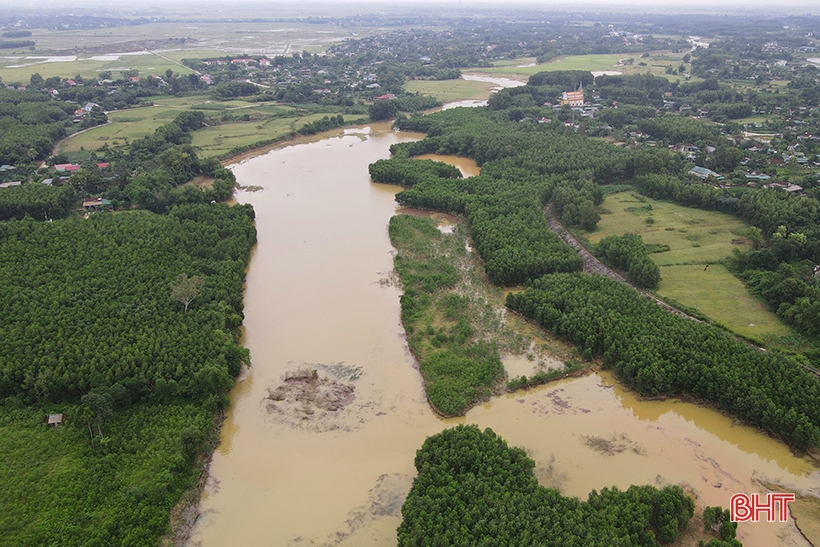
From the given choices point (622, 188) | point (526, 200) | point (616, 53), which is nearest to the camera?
point (526, 200)

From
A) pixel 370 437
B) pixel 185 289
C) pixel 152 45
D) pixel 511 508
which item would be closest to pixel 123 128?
pixel 185 289

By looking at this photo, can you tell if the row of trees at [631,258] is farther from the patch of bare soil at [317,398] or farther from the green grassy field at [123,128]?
the green grassy field at [123,128]

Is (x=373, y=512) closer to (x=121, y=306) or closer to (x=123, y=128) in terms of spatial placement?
(x=121, y=306)

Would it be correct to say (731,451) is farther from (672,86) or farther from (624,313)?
(672,86)

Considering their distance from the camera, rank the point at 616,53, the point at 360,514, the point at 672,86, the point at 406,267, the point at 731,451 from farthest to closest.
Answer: the point at 616,53, the point at 672,86, the point at 406,267, the point at 731,451, the point at 360,514

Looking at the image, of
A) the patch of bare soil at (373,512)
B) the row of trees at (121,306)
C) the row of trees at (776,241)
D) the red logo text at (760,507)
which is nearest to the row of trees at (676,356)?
the red logo text at (760,507)

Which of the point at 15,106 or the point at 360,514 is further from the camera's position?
the point at 15,106

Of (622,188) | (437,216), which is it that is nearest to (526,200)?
(437,216)

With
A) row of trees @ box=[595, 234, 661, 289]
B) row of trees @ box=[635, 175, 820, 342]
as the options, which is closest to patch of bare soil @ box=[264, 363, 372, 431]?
row of trees @ box=[595, 234, 661, 289]
